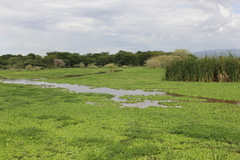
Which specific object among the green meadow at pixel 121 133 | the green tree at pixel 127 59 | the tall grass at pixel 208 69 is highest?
the green tree at pixel 127 59

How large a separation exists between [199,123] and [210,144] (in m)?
2.12

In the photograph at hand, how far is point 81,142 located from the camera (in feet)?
23.1

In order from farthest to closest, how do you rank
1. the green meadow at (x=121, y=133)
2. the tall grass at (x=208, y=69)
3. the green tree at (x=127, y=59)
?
1. the green tree at (x=127, y=59)
2. the tall grass at (x=208, y=69)
3. the green meadow at (x=121, y=133)

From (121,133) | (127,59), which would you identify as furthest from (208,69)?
(127,59)

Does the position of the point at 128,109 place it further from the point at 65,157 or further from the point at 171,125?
the point at 65,157

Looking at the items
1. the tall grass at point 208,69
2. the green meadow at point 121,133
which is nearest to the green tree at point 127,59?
the tall grass at point 208,69

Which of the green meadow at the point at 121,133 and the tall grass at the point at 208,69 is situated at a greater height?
the tall grass at the point at 208,69

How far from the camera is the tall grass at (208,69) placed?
23828mm

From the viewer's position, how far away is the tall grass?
2383 centimetres

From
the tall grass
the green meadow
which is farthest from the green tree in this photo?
the green meadow

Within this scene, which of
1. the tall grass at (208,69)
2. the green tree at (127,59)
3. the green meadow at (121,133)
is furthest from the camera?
the green tree at (127,59)

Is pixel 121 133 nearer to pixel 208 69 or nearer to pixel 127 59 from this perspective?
pixel 208 69

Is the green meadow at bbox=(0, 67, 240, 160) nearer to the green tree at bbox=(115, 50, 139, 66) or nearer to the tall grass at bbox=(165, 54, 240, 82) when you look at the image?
the tall grass at bbox=(165, 54, 240, 82)

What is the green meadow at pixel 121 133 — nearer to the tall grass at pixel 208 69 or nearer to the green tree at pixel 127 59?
the tall grass at pixel 208 69
